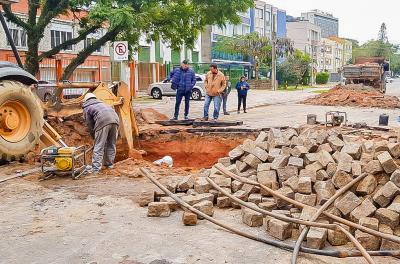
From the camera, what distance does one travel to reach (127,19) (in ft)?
45.6

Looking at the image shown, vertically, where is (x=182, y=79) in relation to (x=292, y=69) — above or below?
below

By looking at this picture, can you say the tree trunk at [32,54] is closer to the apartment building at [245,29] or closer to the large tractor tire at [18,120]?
the large tractor tire at [18,120]

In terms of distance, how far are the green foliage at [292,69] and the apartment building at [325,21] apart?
6830 cm

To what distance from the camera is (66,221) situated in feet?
20.6

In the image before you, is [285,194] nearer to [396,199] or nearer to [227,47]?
[396,199]

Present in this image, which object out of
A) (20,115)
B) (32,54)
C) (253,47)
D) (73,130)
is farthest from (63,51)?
(253,47)

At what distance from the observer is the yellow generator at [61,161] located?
334 inches

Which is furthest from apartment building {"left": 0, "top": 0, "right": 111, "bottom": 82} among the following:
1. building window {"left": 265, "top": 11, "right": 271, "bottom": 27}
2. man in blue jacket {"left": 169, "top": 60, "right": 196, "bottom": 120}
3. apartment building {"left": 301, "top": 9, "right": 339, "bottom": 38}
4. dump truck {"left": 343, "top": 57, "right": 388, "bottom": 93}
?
apartment building {"left": 301, "top": 9, "right": 339, "bottom": 38}

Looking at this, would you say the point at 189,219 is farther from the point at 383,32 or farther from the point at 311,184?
the point at 383,32

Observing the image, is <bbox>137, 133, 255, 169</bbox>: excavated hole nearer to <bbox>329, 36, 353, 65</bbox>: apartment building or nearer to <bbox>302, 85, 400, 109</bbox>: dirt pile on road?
<bbox>302, 85, 400, 109</bbox>: dirt pile on road

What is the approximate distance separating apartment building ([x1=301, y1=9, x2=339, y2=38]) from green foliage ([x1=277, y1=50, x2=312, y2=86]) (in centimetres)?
6830

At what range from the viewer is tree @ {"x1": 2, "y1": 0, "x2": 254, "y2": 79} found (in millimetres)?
14351

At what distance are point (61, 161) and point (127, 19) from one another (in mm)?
6418

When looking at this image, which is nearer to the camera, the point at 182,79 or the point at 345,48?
the point at 182,79
